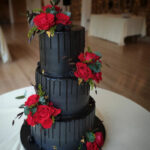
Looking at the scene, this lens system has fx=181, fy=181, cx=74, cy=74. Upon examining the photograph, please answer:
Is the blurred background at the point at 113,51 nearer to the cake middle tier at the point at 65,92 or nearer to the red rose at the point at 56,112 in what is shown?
the cake middle tier at the point at 65,92

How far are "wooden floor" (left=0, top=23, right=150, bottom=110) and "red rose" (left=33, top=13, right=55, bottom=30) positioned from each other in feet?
6.22

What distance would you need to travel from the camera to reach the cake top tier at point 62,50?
971mm

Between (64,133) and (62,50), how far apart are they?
532 millimetres

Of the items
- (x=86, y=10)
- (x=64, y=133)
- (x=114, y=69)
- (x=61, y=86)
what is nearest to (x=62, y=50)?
(x=61, y=86)

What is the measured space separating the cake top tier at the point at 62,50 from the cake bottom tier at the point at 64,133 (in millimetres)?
311

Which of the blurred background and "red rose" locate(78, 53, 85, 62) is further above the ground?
→ "red rose" locate(78, 53, 85, 62)

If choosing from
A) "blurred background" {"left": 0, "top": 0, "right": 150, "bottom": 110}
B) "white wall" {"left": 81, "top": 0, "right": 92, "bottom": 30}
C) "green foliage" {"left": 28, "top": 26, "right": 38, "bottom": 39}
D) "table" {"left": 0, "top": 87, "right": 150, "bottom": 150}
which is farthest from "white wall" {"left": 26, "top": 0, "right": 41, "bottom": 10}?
"green foliage" {"left": 28, "top": 26, "right": 38, "bottom": 39}

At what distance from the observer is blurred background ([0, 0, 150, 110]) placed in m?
2.93

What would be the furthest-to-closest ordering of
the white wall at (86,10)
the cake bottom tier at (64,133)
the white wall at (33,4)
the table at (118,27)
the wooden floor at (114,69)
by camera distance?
1. the white wall at (33,4)
2. the white wall at (86,10)
3. the table at (118,27)
4. the wooden floor at (114,69)
5. the cake bottom tier at (64,133)

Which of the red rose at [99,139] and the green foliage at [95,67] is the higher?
the green foliage at [95,67]

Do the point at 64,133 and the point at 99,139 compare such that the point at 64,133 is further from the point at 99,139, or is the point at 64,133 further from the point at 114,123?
the point at 114,123

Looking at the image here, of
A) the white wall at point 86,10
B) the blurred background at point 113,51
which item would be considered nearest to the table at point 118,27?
the blurred background at point 113,51

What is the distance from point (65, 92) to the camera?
1074 mm

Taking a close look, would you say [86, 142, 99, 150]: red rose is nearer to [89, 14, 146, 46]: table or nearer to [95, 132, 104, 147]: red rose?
[95, 132, 104, 147]: red rose
